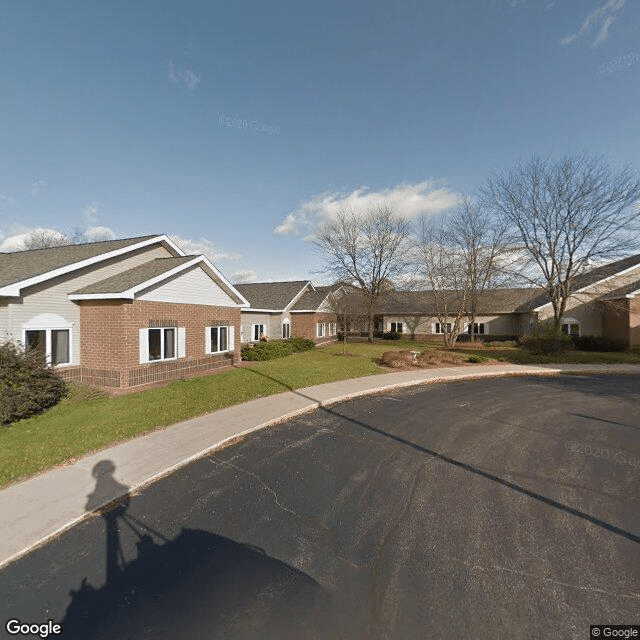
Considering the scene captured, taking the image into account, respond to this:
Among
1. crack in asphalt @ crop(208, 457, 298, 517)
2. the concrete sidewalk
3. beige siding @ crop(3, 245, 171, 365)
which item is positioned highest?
beige siding @ crop(3, 245, 171, 365)

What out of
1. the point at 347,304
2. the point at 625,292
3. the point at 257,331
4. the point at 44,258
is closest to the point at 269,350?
the point at 257,331

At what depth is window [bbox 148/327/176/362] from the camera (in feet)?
43.0

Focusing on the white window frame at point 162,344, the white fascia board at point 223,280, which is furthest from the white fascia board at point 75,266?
the white window frame at point 162,344

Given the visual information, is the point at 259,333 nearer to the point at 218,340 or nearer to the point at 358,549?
the point at 218,340

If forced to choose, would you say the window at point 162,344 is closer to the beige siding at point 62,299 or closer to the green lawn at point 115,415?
the green lawn at point 115,415

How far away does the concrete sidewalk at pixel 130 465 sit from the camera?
14.1ft

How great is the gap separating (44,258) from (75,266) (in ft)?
9.79

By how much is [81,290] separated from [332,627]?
13.9 m

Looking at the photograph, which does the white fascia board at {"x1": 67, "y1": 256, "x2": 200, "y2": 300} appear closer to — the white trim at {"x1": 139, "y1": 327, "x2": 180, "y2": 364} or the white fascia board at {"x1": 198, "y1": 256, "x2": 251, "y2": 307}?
the white trim at {"x1": 139, "y1": 327, "x2": 180, "y2": 364}

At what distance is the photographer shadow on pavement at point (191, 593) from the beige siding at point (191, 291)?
10.5 metres

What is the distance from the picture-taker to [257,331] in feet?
89.8

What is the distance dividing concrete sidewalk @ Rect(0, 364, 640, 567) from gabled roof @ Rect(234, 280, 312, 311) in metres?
19.4

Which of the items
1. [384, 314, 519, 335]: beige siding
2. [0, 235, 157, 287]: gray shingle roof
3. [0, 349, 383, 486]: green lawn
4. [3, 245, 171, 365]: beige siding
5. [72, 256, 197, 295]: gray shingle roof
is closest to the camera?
[0, 349, 383, 486]: green lawn

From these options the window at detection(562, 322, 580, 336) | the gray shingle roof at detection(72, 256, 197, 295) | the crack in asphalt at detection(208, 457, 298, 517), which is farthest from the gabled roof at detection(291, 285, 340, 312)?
the crack in asphalt at detection(208, 457, 298, 517)
